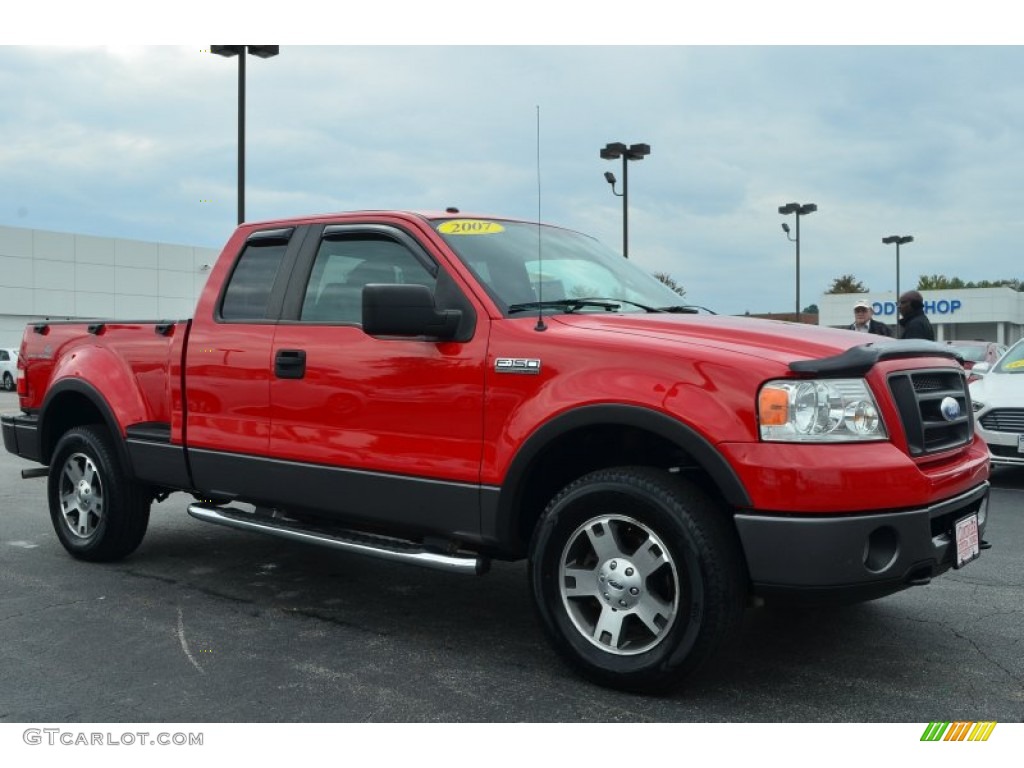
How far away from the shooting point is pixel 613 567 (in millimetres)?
3762

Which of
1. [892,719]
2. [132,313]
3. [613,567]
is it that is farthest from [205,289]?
[132,313]

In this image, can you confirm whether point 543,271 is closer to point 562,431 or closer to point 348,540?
point 562,431

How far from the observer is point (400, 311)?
13.4ft

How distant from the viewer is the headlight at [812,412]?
11.4ft

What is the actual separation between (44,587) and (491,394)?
10.1 feet

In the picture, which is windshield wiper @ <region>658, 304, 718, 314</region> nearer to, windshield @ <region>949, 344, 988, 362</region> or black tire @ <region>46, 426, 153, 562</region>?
black tire @ <region>46, 426, 153, 562</region>

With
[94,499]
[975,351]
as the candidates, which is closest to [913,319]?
[94,499]

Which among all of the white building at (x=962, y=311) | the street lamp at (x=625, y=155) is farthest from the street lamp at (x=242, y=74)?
the white building at (x=962, y=311)

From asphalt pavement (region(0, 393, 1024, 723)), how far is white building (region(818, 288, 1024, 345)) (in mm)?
50338

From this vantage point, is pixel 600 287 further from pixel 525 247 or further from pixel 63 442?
pixel 63 442

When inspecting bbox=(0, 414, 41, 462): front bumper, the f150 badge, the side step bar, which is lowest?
the side step bar

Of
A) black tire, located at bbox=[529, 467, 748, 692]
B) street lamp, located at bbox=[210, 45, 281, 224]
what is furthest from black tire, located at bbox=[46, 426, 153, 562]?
street lamp, located at bbox=[210, 45, 281, 224]

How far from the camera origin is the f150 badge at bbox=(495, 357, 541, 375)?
13.1ft
